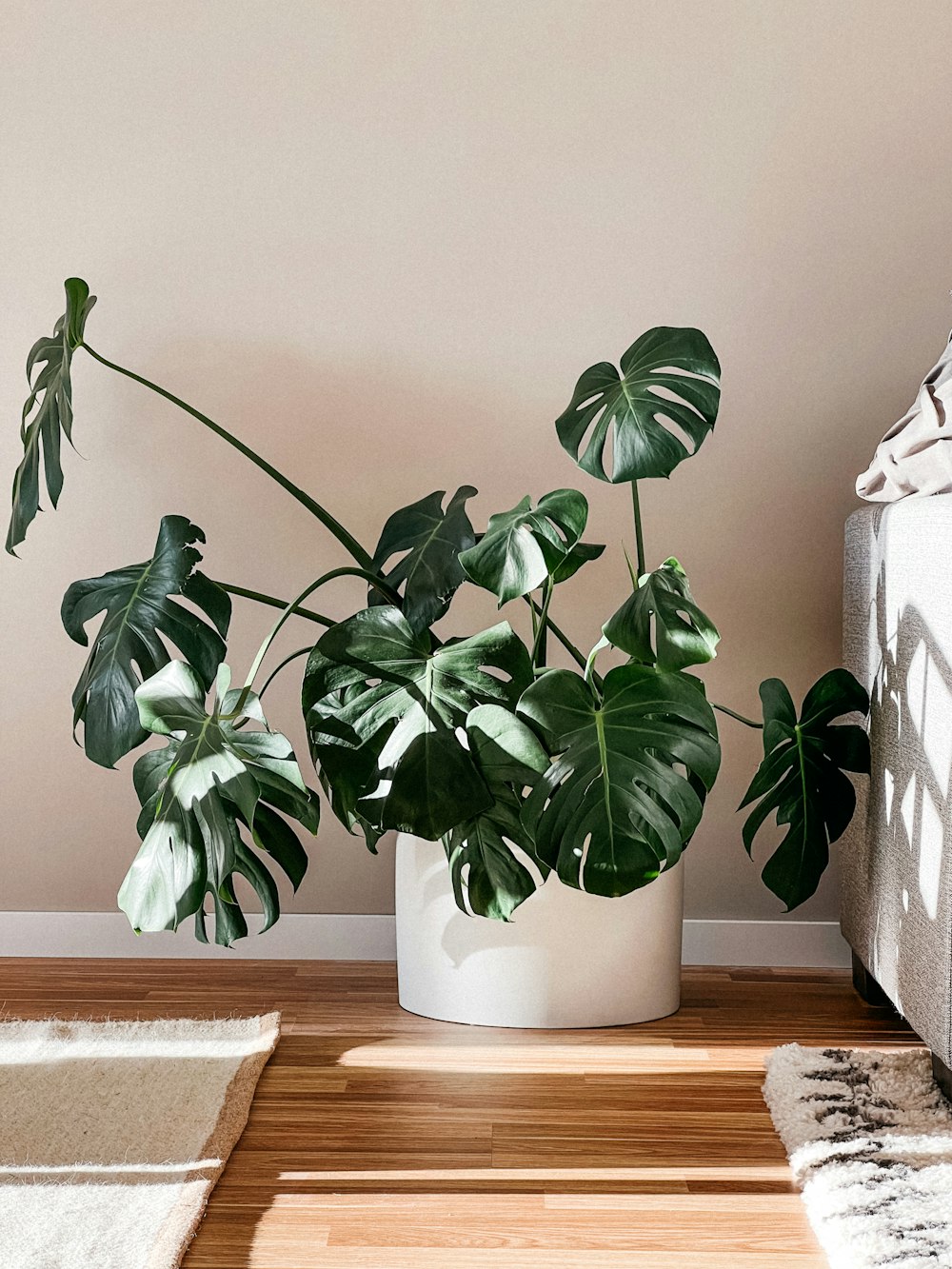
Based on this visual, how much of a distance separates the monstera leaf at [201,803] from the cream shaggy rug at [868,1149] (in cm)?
65

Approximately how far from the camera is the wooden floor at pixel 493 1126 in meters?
1.10

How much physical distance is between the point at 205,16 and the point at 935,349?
1328mm

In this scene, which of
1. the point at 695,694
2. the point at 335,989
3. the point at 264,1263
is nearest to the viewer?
the point at 264,1263

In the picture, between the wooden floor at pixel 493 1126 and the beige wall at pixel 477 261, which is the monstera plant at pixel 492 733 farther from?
the beige wall at pixel 477 261

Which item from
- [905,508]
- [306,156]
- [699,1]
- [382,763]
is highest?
[699,1]

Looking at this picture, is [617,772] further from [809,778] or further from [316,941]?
[316,941]

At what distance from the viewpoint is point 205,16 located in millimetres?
A: 1937

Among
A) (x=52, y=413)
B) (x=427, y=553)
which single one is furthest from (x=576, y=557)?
(x=52, y=413)

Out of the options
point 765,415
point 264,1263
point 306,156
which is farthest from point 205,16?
point 264,1263

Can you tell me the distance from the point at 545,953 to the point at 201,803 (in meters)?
0.58

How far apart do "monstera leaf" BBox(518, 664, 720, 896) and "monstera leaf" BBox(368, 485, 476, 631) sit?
0.66ft

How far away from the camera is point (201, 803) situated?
1.30 m

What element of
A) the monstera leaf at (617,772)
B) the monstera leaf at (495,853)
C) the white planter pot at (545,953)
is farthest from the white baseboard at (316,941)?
the monstera leaf at (617,772)

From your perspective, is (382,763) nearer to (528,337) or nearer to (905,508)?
(905,508)
